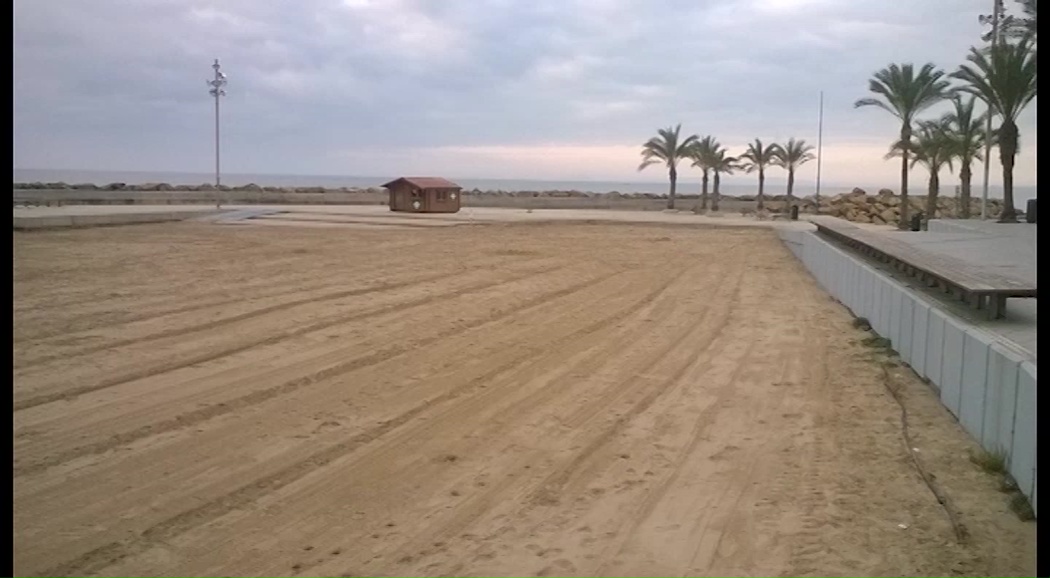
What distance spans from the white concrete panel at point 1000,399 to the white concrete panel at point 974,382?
111mm

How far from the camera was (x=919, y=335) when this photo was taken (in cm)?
949

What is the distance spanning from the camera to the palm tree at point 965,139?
107ft

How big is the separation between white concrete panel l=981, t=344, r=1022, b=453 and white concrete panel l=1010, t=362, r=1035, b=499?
0.35ft

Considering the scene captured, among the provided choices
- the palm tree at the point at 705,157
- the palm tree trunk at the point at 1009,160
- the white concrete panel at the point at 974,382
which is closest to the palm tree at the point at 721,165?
the palm tree at the point at 705,157

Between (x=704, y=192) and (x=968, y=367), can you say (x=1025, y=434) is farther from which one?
(x=704, y=192)

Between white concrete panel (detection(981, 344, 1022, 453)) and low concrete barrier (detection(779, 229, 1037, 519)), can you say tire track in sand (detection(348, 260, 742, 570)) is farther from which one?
white concrete panel (detection(981, 344, 1022, 453))

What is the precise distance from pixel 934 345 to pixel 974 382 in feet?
5.21

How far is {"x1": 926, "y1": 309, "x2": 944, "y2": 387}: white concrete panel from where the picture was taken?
8500 mm

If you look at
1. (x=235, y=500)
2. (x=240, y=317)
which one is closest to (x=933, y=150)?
(x=240, y=317)

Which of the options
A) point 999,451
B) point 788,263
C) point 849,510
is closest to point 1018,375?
point 999,451

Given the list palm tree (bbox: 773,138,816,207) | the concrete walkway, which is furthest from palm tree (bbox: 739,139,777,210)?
the concrete walkway

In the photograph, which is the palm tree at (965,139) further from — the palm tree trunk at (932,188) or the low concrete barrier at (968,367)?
the low concrete barrier at (968,367)

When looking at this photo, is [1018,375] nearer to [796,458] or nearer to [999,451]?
[999,451]

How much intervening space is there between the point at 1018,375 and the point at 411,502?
3782 mm
